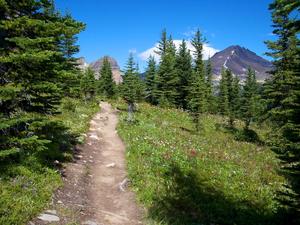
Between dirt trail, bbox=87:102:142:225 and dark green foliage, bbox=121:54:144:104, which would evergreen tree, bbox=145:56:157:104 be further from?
dirt trail, bbox=87:102:142:225

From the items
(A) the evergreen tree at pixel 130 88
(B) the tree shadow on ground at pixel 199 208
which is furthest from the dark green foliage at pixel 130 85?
(B) the tree shadow on ground at pixel 199 208

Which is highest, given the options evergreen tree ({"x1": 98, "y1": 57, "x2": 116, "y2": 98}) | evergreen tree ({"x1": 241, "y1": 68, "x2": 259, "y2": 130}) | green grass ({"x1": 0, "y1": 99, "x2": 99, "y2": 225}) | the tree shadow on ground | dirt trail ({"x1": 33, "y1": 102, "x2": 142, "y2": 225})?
evergreen tree ({"x1": 98, "y1": 57, "x2": 116, "y2": 98})

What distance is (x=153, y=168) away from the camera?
60.5 ft

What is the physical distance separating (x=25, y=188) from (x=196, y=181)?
8.50m

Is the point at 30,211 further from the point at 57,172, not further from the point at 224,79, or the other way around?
the point at 224,79

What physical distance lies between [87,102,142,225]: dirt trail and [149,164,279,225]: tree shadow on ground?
107 cm

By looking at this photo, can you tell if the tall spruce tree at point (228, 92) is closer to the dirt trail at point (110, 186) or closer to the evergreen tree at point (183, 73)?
the evergreen tree at point (183, 73)

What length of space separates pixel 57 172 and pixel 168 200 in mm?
5176

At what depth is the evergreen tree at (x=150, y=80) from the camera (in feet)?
200

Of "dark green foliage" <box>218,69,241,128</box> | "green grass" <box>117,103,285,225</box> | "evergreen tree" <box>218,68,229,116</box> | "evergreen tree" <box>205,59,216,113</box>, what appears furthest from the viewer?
"evergreen tree" <box>218,68,229,116</box>

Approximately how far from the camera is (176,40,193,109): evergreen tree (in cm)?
5956

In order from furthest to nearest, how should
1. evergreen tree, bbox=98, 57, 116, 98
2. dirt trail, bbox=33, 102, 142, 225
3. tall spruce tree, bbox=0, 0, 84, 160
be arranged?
1. evergreen tree, bbox=98, 57, 116, 98
2. tall spruce tree, bbox=0, 0, 84, 160
3. dirt trail, bbox=33, 102, 142, 225

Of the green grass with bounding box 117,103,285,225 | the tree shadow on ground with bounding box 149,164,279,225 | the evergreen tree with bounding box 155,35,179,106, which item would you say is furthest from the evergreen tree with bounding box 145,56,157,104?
the tree shadow on ground with bounding box 149,164,279,225

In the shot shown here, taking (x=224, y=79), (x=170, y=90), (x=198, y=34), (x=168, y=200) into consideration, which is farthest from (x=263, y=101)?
(x=224, y=79)
